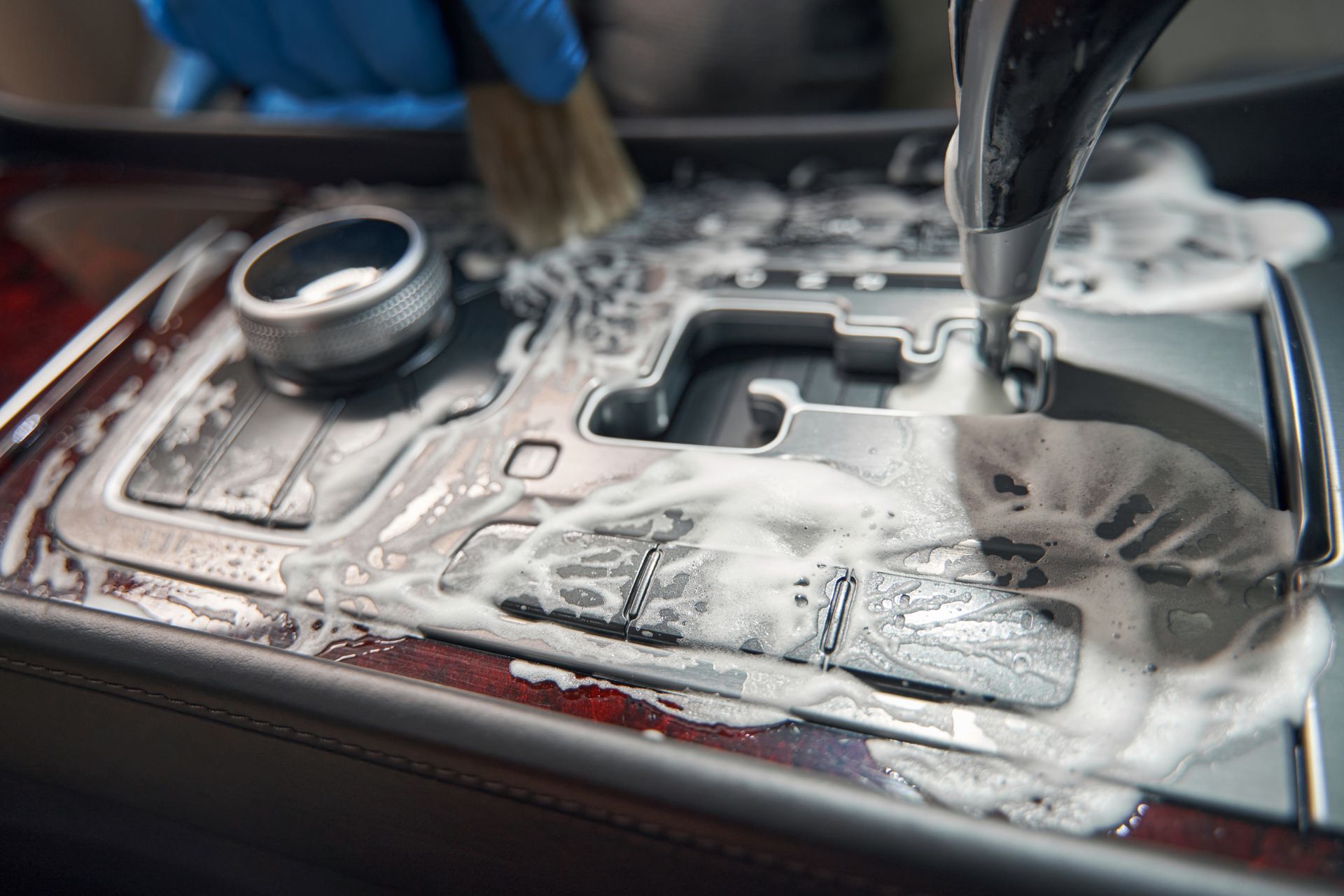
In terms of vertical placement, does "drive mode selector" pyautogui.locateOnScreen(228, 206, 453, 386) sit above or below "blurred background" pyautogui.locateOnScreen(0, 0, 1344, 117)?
above

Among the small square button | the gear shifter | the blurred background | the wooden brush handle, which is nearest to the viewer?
the gear shifter

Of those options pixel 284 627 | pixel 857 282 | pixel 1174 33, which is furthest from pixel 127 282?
pixel 1174 33

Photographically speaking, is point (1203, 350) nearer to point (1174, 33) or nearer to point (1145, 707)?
point (1145, 707)

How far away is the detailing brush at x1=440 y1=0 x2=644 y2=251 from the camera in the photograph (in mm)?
584

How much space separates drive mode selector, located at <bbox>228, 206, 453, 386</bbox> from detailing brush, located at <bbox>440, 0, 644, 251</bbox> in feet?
0.32

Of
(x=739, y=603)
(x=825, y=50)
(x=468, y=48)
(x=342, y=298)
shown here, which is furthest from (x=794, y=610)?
(x=825, y=50)

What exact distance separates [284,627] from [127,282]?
0.42 m

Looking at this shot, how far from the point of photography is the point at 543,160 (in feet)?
1.94

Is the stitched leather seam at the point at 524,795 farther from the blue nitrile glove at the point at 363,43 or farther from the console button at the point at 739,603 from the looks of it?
the blue nitrile glove at the point at 363,43

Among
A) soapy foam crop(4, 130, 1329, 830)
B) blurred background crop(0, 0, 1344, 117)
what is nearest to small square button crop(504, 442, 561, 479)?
soapy foam crop(4, 130, 1329, 830)

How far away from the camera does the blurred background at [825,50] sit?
29.0 inches

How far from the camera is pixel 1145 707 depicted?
31cm

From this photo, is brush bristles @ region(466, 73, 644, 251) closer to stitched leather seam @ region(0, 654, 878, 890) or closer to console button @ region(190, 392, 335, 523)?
console button @ region(190, 392, 335, 523)

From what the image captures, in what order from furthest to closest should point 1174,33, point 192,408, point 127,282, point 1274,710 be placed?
point 1174,33 < point 127,282 < point 192,408 < point 1274,710
